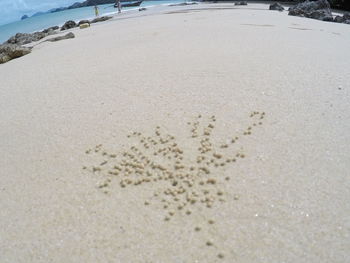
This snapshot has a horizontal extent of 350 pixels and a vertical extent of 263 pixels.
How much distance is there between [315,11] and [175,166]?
444 inches

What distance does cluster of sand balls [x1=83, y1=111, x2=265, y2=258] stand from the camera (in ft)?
8.59

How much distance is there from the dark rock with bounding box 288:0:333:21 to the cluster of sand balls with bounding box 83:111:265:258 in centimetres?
955

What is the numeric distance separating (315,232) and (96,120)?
118 inches

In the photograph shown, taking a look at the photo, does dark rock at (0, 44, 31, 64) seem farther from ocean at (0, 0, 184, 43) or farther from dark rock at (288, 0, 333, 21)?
ocean at (0, 0, 184, 43)

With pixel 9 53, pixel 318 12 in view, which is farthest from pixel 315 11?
pixel 9 53

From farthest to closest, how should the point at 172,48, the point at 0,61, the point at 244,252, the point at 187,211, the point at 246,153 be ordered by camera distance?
the point at 0,61, the point at 172,48, the point at 246,153, the point at 187,211, the point at 244,252

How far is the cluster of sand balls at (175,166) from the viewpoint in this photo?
262 centimetres

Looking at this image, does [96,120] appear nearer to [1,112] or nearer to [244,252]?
[1,112]

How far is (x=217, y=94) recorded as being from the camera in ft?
14.7

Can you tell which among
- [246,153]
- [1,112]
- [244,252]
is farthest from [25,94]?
[244,252]

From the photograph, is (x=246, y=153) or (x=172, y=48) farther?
(x=172, y=48)

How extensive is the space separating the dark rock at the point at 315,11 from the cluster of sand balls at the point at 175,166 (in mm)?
9555

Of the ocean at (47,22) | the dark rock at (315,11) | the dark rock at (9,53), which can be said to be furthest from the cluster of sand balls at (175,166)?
the ocean at (47,22)

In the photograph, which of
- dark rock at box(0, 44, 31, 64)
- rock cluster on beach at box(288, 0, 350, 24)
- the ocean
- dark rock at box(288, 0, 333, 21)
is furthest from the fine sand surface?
the ocean
